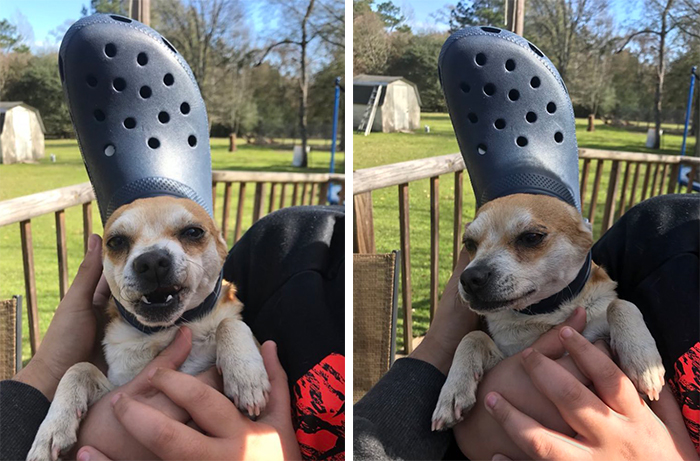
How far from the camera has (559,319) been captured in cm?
104

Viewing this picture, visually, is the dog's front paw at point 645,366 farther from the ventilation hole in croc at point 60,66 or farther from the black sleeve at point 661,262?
the ventilation hole in croc at point 60,66

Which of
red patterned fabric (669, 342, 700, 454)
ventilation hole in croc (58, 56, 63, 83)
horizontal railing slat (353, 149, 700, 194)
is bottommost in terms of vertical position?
red patterned fabric (669, 342, 700, 454)

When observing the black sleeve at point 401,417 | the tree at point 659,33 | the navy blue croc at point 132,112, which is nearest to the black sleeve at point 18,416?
the navy blue croc at point 132,112

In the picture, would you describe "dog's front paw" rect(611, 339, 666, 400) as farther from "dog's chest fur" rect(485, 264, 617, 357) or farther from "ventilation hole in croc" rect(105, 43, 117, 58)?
"ventilation hole in croc" rect(105, 43, 117, 58)

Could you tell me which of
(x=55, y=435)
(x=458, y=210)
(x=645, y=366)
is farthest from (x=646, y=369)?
(x=55, y=435)

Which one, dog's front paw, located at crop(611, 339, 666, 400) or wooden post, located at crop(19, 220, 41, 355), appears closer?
dog's front paw, located at crop(611, 339, 666, 400)

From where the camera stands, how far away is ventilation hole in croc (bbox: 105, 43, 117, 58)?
1063 mm

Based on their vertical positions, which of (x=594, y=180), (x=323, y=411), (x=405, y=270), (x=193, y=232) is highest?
(x=594, y=180)

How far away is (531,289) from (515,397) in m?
0.22

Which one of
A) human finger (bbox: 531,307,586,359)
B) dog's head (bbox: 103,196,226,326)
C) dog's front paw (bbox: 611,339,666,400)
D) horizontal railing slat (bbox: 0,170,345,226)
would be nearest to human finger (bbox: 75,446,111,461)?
dog's head (bbox: 103,196,226,326)

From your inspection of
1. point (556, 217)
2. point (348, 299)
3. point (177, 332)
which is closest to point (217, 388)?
point (177, 332)

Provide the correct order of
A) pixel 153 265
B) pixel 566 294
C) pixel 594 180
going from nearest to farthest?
pixel 153 265, pixel 566 294, pixel 594 180

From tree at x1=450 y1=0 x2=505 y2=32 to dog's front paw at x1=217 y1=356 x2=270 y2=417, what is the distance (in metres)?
0.77

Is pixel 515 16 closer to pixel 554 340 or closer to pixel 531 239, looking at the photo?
pixel 531 239
